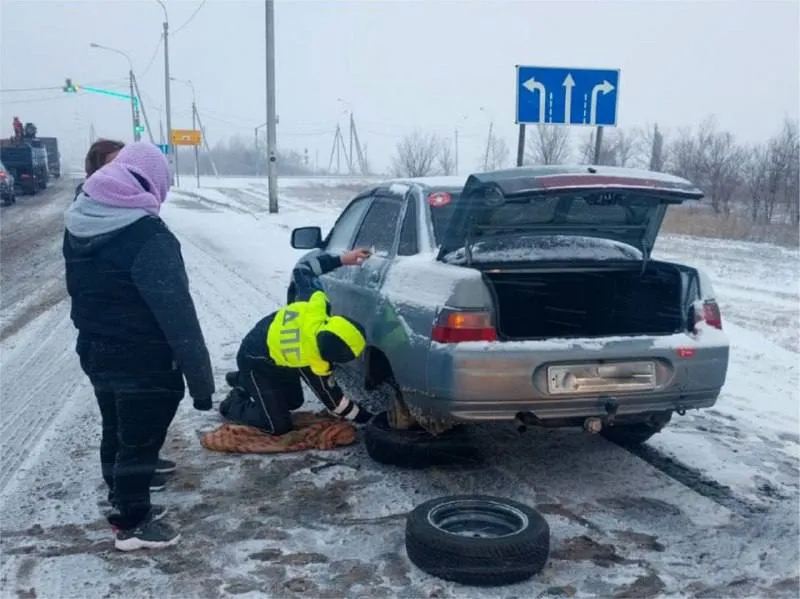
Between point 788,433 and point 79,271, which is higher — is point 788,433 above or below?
below

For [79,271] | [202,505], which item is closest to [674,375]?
[202,505]

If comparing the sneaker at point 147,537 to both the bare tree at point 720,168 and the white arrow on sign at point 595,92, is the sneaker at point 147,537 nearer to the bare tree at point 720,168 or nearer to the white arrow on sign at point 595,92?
the white arrow on sign at point 595,92

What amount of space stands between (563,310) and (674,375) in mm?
1218

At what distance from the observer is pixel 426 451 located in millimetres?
5066

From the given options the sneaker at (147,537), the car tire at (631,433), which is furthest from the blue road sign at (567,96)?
the sneaker at (147,537)

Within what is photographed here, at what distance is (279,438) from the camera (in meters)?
5.54

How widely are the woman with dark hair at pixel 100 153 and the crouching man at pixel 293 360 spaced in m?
1.36

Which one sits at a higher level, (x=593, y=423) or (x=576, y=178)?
(x=576, y=178)

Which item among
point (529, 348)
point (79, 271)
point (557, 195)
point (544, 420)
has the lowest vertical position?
point (544, 420)

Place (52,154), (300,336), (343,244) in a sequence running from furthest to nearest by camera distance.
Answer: (52,154) < (343,244) < (300,336)

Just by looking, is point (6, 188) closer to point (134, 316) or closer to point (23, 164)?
point (23, 164)

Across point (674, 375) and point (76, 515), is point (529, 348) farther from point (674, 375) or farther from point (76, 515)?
point (76, 515)

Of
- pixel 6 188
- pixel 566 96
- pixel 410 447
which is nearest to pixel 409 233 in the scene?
pixel 410 447

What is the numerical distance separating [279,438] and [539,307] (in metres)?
1.85
